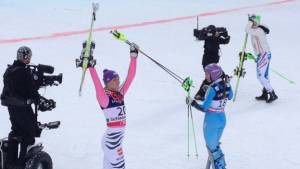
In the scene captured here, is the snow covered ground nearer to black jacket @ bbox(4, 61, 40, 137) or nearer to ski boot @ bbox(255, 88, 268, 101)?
ski boot @ bbox(255, 88, 268, 101)

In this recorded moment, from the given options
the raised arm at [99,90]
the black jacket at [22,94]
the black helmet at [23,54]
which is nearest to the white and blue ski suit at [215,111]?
the raised arm at [99,90]

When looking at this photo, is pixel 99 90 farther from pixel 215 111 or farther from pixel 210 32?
pixel 210 32

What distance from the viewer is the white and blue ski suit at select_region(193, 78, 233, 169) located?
823cm

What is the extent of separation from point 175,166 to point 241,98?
4.66m

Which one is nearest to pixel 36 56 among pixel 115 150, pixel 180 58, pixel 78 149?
pixel 180 58

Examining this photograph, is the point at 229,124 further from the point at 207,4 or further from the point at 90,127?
the point at 207,4

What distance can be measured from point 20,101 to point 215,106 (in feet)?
9.30

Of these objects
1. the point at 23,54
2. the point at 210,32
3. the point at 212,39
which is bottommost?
the point at 23,54

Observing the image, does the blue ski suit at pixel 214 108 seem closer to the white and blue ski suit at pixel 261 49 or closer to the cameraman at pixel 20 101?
the cameraman at pixel 20 101

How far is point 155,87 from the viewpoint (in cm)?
1408

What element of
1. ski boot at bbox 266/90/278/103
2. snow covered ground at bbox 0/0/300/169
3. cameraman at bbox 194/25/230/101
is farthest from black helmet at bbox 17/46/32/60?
ski boot at bbox 266/90/278/103

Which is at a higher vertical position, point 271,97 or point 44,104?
point 44,104

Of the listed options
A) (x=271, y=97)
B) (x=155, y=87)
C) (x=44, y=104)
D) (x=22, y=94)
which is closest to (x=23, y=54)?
(x=22, y=94)

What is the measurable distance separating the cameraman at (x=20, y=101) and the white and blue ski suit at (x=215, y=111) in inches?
94.3
